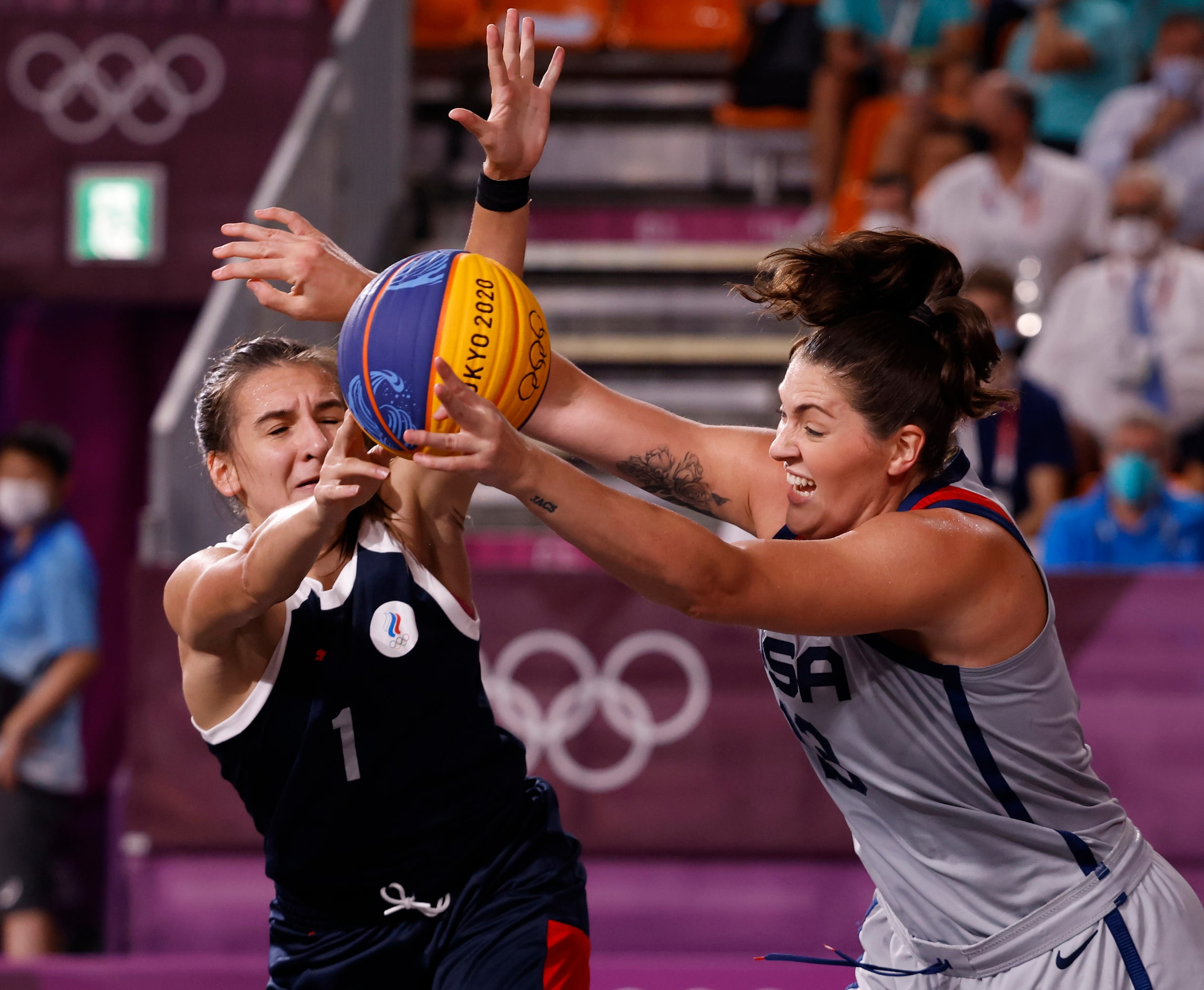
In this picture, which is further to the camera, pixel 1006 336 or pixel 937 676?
pixel 1006 336

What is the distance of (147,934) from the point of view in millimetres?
4727

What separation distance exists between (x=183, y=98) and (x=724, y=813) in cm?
430

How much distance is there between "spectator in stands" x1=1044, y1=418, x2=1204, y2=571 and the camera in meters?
5.34

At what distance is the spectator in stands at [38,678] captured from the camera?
5.74m

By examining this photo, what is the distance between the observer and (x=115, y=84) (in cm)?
696

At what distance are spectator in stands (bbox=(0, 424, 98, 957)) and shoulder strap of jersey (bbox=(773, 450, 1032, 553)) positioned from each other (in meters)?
4.27

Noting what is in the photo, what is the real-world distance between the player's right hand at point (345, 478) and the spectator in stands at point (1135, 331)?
180 inches

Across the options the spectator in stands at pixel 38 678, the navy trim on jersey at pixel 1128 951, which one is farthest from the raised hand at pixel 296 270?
the spectator in stands at pixel 38 678

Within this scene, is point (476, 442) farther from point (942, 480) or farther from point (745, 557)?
point (942, 480)

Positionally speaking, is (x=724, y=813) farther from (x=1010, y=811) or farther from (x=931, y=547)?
(x=931, y=547)

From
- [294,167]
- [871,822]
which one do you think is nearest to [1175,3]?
[294,167]

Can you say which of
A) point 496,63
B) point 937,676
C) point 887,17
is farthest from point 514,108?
point 887,17

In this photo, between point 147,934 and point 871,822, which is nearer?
point 871,822

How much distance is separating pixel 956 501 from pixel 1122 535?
3.27 meters
